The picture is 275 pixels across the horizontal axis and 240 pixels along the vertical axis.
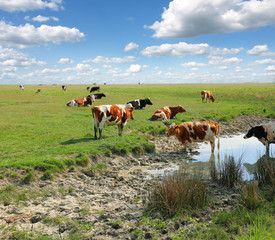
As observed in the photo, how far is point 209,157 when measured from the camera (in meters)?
12.5

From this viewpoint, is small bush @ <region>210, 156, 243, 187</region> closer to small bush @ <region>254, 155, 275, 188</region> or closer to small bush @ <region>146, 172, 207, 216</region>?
small bush @ <region>254, 155, 275, 188</region>

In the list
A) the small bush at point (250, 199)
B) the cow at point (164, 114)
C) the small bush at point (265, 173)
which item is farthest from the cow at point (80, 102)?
the small bush at point (250, 199)

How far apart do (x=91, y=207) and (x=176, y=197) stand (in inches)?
90.3

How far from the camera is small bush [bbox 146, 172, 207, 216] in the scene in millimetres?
6105

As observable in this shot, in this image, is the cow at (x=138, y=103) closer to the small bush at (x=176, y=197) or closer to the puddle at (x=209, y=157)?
the puddle at (x=209, y=157)

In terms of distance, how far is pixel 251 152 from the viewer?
13.3 meters

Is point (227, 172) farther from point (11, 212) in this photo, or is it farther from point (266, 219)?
point (11, 212)

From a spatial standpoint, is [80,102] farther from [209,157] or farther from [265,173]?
[265,173]

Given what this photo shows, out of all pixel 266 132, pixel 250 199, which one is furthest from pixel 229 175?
pixel 266 132

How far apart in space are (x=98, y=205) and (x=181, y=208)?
226 centimetres

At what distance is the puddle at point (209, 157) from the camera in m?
10.1

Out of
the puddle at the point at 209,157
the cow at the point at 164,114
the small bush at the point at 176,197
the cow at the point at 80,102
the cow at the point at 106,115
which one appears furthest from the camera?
the cow at the point at 80,102

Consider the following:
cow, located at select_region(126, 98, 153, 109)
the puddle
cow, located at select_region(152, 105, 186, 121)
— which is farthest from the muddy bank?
cow, located at select_region(126, 98, 153, 109)

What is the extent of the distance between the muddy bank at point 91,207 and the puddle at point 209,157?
21.9 inches
